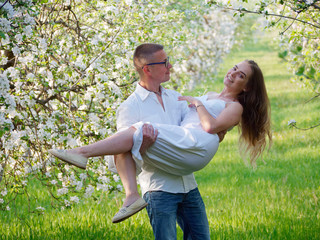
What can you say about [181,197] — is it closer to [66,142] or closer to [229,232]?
[66,142]

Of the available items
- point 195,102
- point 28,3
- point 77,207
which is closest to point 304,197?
point 77,207

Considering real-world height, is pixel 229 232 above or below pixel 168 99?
below

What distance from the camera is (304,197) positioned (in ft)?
20.4

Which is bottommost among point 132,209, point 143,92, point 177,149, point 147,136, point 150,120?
point 132,209

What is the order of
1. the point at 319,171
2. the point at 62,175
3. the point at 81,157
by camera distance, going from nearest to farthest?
the point at 81,157 < the point at 62,175 < the point at 319,171

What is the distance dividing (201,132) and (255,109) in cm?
77

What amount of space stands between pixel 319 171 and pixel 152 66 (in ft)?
16.3

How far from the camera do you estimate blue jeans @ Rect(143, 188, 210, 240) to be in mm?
3205

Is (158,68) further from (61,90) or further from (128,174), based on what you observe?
(61,90)

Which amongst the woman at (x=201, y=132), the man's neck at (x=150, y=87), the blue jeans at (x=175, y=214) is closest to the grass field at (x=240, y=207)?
the woman at (x=201, y=132)

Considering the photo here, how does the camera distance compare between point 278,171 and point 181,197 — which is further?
point 278,171

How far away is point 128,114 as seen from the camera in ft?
10.9

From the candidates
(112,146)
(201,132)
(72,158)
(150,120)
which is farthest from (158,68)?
(72,158)

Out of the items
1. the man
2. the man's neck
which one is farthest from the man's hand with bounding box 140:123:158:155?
the man's neck
